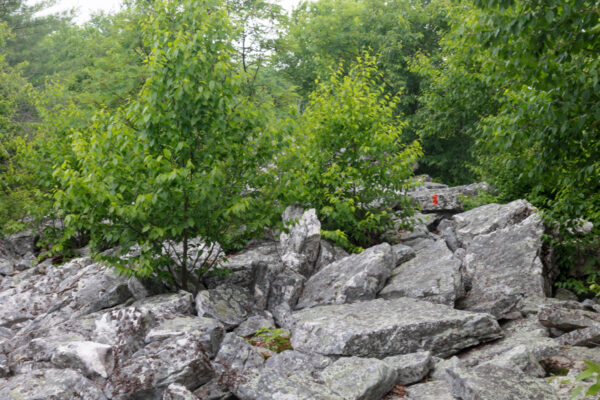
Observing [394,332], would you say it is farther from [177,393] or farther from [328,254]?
[328,254]

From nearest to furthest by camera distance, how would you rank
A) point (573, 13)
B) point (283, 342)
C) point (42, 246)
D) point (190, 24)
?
point (573, 13)
point (283, 342)
point (190, 24)
point (42, 246)

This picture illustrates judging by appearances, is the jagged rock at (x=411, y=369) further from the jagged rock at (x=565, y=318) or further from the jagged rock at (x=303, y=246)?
the jagged rock at (x=303, y=246)

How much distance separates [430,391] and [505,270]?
14.1 ft

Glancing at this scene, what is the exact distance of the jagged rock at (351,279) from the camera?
7.96 meters

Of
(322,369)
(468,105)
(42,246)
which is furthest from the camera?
(468,105)

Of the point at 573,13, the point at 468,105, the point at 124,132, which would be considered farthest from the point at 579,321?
the point at 468,105

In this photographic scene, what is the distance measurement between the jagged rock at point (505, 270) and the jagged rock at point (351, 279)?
4.52 ft

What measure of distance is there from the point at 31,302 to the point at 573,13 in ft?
31.6

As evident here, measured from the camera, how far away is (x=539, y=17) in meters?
4.89

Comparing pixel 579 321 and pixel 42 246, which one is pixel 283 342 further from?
pixel 42 246

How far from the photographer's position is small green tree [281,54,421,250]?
36.1ft

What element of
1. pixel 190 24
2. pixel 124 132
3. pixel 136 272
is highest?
pixel 190 24

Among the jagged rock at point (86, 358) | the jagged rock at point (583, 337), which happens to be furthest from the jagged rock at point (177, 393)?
the jagged rock at point (583, 337)

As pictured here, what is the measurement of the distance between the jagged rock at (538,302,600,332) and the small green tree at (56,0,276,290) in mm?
4349
